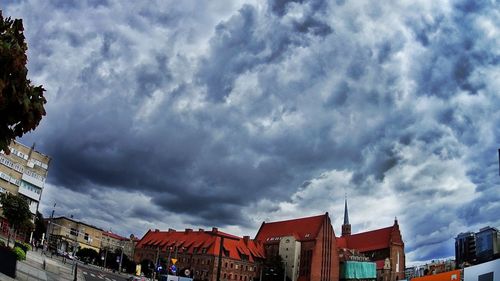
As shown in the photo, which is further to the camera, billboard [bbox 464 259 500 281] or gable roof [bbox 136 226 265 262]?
gable roof [bbox 136 226 265 262]

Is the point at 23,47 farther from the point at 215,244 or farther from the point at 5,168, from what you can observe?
the point at 215,244

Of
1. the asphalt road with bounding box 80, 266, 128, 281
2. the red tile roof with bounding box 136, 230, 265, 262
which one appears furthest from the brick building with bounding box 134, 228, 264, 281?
the asphalt road with bounding box 80, 266, 128, 281

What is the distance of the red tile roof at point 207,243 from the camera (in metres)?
141

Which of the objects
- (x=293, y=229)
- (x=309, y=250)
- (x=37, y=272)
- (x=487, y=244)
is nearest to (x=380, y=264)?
(x=293, y=229)

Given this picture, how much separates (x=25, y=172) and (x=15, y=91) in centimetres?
9996

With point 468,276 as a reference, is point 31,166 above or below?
above

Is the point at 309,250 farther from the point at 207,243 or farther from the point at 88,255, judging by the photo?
the point at 88,255

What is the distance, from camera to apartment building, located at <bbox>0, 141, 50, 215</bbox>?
98312mm

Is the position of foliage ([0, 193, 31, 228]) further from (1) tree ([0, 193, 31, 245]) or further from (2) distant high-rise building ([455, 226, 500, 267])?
(2) distant high-rise building ([455, 226, 500, 267])

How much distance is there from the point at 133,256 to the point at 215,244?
5014 centimetres

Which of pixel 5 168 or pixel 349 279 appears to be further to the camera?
pixel 349 279

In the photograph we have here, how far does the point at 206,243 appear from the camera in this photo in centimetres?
14438

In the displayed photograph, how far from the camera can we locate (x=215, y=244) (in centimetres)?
14025

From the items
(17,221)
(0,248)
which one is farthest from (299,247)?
(0,248)
